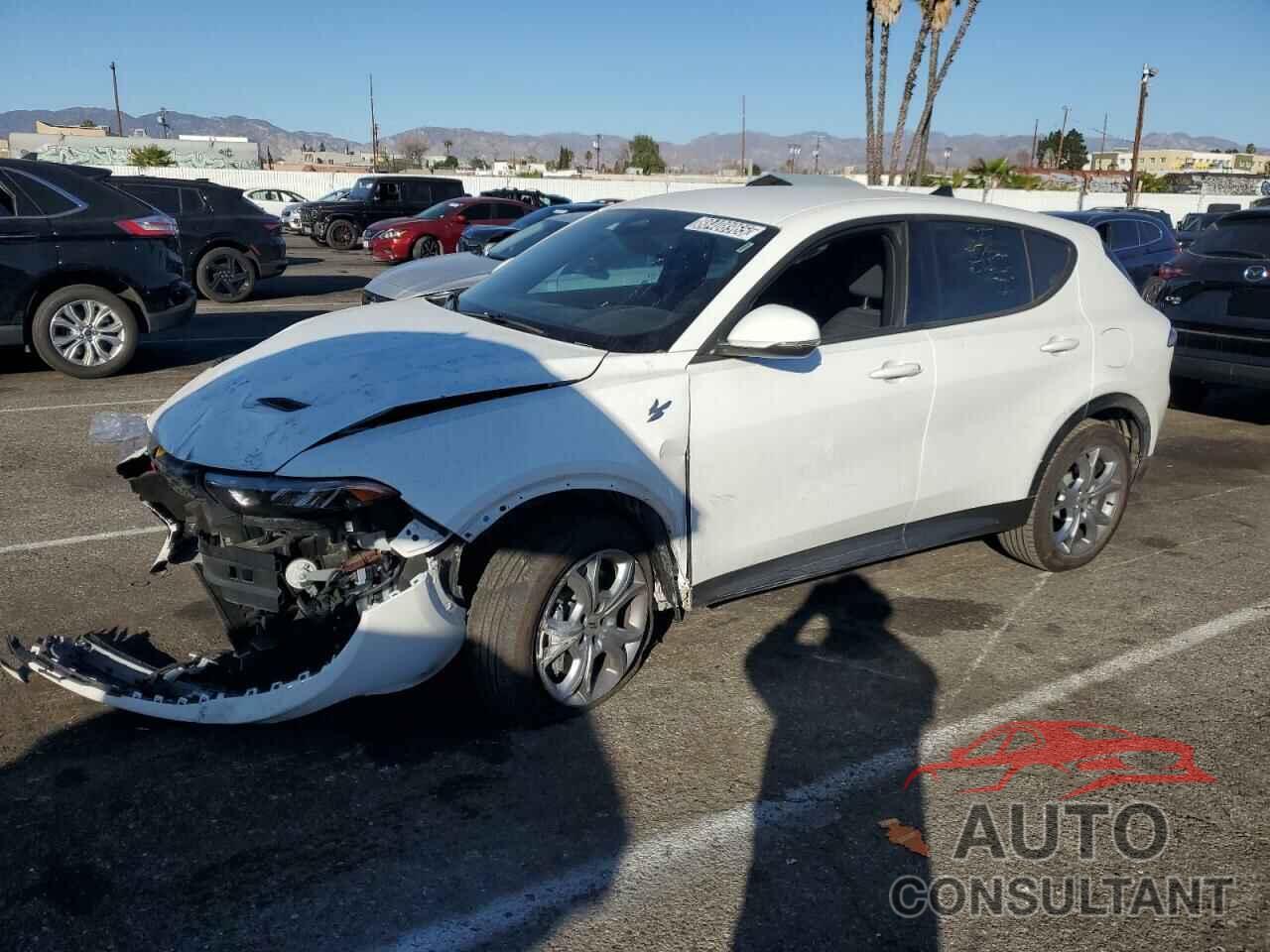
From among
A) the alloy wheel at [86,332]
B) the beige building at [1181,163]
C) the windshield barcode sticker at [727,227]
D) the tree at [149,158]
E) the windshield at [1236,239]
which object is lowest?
the alloy wheel at [86,332]

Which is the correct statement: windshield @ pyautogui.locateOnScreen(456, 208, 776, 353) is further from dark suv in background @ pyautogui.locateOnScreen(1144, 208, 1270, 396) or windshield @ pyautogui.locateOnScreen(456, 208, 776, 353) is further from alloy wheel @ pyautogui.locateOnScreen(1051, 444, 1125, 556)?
dark suv in background @ pyautogui.locateOnScreen(1144, 208, 1270, 396)

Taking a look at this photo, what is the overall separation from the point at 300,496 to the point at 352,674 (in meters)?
0.56

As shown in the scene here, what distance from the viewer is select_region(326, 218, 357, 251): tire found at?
26500mm

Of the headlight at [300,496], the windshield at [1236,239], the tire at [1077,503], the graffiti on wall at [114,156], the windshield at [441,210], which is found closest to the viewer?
the headlight at [300,496]

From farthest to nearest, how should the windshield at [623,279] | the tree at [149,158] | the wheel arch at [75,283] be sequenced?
1. the tree at [149,158]
2. the wheel arch at [75,283]
3. the windshield at [623,279]

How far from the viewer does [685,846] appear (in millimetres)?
3033

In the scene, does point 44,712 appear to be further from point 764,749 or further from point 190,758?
point 764,749

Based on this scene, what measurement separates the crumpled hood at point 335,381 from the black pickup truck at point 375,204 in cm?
2372

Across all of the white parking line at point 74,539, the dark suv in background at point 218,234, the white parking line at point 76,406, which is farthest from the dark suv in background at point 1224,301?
the dark suv in background at point 218,234

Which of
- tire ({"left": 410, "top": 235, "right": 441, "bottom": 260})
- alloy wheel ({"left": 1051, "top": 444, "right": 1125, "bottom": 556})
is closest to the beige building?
tire ({"left": 410, "top": 235, "right": 441, "bottom": 260})

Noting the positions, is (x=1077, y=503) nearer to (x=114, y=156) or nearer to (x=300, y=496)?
(x=300, y=496)

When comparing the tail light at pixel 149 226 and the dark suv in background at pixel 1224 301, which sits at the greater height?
the tail light at pixel 149 226

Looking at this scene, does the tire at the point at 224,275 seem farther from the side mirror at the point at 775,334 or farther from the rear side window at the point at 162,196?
the side mirror at the point at 775,334

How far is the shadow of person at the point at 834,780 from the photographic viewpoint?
9.04ft
